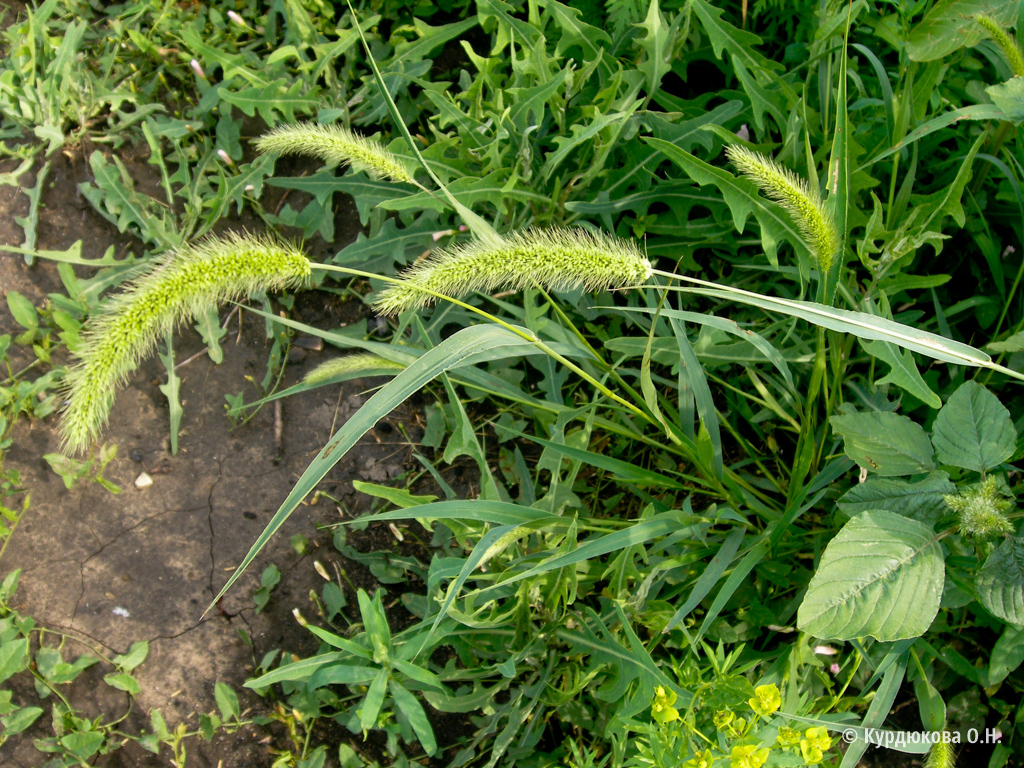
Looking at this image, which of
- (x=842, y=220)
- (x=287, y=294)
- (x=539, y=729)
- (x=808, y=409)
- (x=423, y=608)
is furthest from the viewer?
(x=287, y=294)

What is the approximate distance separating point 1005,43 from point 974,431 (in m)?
0.85

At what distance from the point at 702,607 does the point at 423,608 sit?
0.81 metres

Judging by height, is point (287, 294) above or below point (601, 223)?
below

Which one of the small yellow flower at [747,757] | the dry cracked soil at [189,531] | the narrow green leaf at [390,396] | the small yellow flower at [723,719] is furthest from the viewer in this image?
the dry cracked soil at [189,531]

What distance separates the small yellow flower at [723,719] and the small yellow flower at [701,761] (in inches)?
2.8

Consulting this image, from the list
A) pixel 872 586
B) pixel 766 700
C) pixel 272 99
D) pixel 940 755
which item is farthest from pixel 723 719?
pixel 272 99

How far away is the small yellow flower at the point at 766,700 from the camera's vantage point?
1401mm

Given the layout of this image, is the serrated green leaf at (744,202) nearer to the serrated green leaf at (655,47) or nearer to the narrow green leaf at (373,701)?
the serrated green leaf at (655,47)

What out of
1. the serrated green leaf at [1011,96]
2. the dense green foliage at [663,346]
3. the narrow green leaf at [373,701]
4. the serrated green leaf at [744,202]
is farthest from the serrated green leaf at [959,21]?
the narrow green leaf at [373,701]

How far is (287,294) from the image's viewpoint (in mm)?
2471

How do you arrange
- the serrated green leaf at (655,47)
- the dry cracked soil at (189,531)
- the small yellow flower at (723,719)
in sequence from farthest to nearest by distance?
the dry cracked soil at (189,531)
the serrated green leaf at (655,47)
the small yellow flower at (723,719)

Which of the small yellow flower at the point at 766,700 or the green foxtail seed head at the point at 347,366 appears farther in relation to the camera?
the green foxtail seed head at the point at 347,366

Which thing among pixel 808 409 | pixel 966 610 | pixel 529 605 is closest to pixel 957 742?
pixel 966 610

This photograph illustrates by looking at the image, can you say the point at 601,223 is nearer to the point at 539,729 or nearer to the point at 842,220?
the point at 842,220
